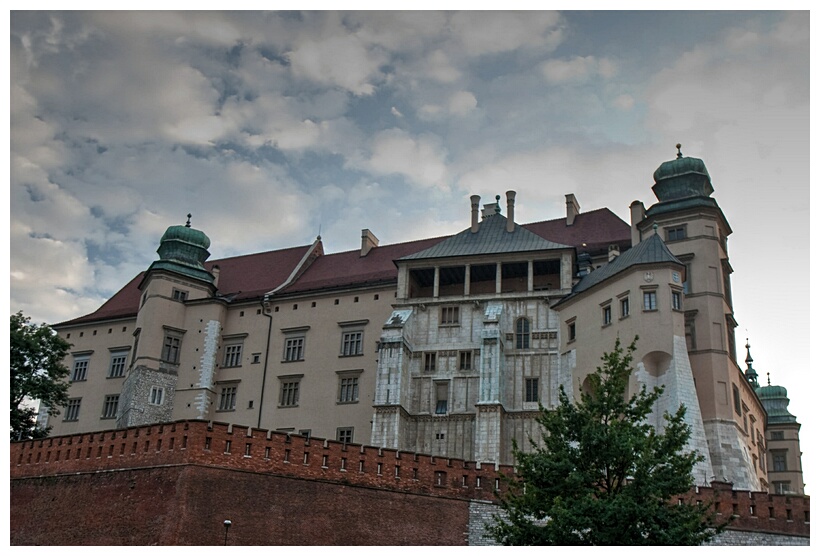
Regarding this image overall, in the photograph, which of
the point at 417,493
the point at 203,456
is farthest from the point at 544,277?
the point at 203,456

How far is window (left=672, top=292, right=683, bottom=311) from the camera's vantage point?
3622 cm

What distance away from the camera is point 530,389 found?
134 feet

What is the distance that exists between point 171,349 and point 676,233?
25.9 m

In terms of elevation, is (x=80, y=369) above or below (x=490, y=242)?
below

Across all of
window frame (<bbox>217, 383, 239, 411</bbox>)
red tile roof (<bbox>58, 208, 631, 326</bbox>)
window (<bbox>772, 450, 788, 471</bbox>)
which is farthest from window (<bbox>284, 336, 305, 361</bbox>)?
window (<bbox>772, 450, 788, 471</bbox>)

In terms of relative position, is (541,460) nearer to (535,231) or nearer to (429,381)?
(429,381)

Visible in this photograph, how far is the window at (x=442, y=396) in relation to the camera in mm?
41781

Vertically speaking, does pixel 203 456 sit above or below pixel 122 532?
above

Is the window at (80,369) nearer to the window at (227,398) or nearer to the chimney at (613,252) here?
the window at (227,398)

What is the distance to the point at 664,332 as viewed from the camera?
1404 inches

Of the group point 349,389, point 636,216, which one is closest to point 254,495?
point 349,389

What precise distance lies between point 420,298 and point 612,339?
10568mm

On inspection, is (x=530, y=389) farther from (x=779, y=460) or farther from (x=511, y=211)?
(x=779, y=460)

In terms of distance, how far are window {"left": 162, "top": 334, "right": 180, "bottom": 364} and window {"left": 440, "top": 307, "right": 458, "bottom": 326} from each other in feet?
48.3
